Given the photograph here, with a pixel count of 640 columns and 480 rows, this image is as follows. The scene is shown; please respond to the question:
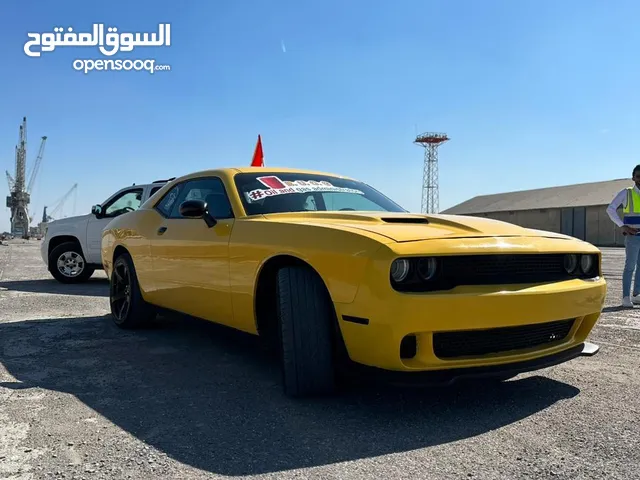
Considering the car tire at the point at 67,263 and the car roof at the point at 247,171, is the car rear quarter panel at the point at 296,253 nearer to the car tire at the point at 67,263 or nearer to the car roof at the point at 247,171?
the car roof at the point at 247,171

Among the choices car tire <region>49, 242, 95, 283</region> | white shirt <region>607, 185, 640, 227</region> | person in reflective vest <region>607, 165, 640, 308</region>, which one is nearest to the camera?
person in reflective vest <region>607, 165, 640, 308</region>

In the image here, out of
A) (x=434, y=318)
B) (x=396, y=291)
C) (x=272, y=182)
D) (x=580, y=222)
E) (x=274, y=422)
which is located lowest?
(x=274, y=422)

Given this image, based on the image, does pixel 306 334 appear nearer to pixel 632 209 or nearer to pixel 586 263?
pixel 586 263

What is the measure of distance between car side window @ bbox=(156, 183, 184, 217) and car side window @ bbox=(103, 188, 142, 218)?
4214mm

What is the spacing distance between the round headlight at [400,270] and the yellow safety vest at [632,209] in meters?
5.22

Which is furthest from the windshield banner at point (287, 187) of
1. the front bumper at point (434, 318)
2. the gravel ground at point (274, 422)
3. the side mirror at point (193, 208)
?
the front bumper at point (434, 318)

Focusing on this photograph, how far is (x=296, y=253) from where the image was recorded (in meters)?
2.95

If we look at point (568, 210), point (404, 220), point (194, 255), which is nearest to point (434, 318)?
point (404, 220)

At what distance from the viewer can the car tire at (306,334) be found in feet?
9.22

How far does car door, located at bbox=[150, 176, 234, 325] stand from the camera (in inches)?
144

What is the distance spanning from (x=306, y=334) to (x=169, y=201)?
7.79 feet

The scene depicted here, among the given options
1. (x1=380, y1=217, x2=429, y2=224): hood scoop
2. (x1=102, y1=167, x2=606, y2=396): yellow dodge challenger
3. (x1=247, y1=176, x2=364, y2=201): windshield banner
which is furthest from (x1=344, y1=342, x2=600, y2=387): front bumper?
(x1=247, y1=176, x2=364, y2=201): windshield banner

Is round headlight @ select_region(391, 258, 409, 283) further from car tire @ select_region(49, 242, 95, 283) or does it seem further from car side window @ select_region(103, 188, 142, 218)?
car tire @ select_region(49, 242, 95, 283)

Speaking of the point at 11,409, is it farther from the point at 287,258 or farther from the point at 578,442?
the point at 578,442
